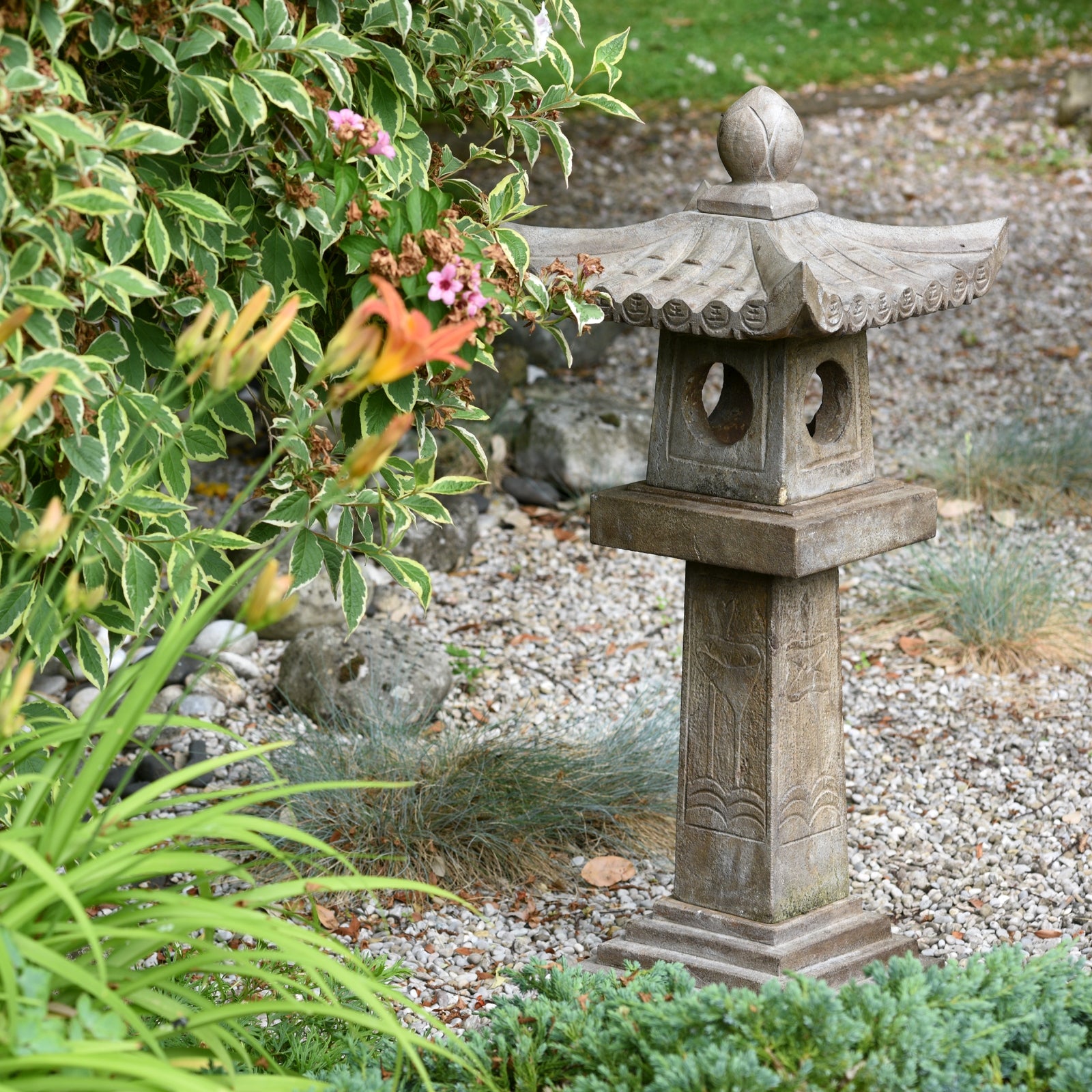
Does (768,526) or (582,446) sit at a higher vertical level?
(582,446)

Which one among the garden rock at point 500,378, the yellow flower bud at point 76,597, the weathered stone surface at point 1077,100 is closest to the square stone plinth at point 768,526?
the yellow flower bud at point 76,597

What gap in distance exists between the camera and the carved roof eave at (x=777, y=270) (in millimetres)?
2520

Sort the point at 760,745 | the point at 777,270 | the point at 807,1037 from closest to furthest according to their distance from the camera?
the point at 807,1037
the point at 777,270
the point at 760,745

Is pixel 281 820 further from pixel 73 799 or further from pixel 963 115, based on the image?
pixel 963 115

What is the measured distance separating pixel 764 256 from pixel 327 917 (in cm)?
176

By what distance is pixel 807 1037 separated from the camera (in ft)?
6.53

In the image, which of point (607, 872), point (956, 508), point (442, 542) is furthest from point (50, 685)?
point (956, 508)

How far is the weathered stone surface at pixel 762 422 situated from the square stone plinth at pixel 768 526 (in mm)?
40

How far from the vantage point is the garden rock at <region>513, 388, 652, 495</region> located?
6.01 metres

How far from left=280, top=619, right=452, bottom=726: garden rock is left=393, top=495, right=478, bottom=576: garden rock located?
92 cm

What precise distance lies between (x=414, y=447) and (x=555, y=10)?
3.49 metres

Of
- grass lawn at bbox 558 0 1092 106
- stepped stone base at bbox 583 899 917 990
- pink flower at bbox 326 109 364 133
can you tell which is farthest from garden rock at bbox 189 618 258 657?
grass lawn at bbox 558 0 1092 106

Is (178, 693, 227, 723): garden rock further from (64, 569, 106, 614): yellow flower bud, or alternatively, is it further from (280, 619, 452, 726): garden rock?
(64, 569, 106, 614): yellow flower bud

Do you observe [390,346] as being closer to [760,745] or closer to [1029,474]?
[760,745]
